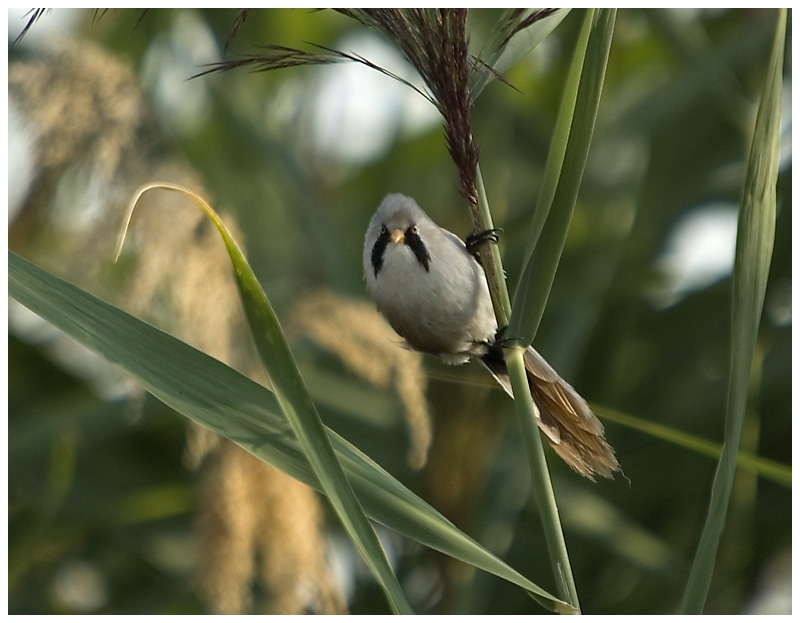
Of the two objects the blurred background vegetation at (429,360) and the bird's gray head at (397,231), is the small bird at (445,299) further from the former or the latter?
the blurred background vegetation at (429,360)

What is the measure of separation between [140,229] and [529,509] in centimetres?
158

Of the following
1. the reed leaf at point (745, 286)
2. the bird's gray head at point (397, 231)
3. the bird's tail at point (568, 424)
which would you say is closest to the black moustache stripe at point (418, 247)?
the bird's gray head at point (397, 231)

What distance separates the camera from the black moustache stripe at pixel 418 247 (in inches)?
58.7

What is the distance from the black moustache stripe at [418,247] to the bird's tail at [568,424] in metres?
0.19

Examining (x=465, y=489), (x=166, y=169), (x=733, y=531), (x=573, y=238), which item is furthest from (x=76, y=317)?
(x=573, y=238)

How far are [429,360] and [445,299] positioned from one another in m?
1.41

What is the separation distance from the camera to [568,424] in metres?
1.48

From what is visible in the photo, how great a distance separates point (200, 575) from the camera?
6.30 feet

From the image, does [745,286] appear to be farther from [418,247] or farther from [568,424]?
[418,247]

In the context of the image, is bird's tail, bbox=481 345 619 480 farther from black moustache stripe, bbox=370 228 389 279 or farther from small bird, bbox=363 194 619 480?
black moustache stripe, bbox=370 228 389 279

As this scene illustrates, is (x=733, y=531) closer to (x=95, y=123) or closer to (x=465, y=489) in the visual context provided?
(x=465, y=489)

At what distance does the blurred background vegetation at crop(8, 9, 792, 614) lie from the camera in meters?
2.59

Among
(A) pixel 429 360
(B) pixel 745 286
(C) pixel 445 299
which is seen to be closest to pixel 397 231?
(C) pixel 445 299

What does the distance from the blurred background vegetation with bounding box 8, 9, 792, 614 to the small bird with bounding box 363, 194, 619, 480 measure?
0.62 m
